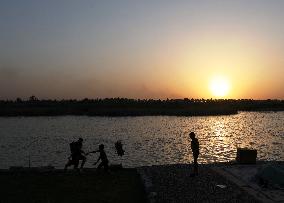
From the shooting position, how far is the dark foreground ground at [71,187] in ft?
56.6

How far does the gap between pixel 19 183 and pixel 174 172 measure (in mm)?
6825

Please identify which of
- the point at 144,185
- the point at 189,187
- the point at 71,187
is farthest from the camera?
the point at 71,187

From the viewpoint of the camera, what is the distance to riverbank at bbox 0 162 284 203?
653 inches

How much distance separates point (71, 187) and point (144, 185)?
302 cm

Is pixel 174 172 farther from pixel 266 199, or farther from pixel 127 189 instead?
pixel 266 199

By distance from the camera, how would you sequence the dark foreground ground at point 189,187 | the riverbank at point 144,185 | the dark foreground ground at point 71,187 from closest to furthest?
the dark foreground ground at point 189,187
the riverbank at point 144,185
the dark foreground ground at point 71,187

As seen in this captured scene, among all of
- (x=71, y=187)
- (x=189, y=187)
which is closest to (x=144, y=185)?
Answer: (x=189, y=187)

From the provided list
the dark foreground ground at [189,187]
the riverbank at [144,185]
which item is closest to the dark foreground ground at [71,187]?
the riverbank at [144,185]

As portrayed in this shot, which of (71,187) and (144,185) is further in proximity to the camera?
(71,187)

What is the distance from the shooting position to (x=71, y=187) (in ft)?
62.7

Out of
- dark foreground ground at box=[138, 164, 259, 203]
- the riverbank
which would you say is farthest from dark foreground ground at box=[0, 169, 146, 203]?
dark foreground ground at box=[138, 164, 259, 203]

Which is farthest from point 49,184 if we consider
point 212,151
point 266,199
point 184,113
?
point 184,113

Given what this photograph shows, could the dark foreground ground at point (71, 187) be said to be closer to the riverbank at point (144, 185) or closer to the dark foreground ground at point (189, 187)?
the riverbank at point (144, 185)

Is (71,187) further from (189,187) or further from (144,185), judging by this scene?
(189,187)
